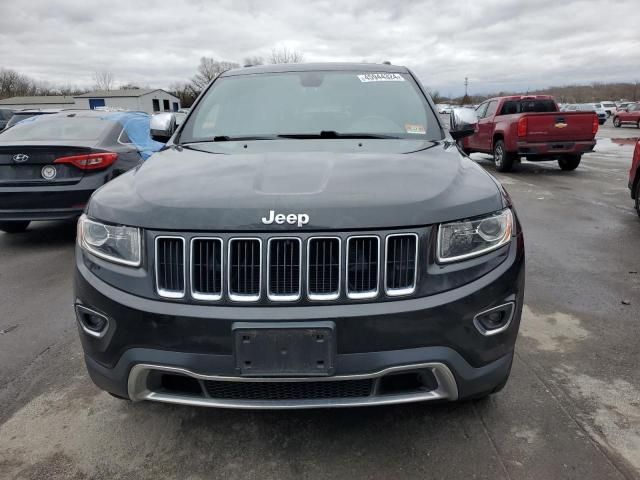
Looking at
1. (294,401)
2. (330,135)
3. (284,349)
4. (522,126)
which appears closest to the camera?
(284,349)

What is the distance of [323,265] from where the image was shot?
1963 mm

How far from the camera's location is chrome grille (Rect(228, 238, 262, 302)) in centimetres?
197

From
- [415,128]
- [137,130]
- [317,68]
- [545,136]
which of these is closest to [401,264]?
[415,128]

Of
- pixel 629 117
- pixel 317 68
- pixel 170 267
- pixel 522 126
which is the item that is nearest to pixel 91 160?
pixel 317 68

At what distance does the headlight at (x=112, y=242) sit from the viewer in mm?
2082

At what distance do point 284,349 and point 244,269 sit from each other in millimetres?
336

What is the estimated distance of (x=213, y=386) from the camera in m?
2.09

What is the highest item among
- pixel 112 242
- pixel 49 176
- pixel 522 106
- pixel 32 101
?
pixel 32 101

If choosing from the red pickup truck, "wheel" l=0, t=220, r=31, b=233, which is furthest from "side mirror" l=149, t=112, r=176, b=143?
the red pickup truck

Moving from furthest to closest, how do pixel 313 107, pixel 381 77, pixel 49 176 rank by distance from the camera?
pixel 49 176, pixel 381 77, pixel 313 107

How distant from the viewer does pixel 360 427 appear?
8.24ft

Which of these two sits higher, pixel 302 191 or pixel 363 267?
pixel 302 191

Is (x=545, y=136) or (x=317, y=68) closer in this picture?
(x=317, y=68)

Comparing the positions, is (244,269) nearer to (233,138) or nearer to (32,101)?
(233,138)
